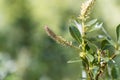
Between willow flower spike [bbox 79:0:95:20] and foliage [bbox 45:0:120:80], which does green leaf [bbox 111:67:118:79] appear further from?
willow flower spike [bbox 79:0:95:20]

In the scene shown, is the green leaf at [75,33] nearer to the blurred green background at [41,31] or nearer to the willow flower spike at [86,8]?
the willow flower spike at [86,8]

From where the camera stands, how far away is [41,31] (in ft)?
19.2

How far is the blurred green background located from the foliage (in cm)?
296

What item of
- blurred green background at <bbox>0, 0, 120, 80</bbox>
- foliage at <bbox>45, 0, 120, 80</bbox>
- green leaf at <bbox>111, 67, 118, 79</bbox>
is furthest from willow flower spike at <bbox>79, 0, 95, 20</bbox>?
blurred green background at <bbox>0, 0, 120, 80</bbox>

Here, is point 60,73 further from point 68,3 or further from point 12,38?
point 68,3

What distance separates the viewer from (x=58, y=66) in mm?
4508

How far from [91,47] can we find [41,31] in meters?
4.71

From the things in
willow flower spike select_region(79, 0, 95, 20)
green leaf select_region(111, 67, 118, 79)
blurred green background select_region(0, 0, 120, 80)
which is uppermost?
blurred green background select_region(0, 0, 120, 80)

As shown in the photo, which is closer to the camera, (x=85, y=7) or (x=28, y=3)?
(x=85, y=7)

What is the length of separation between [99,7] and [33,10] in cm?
98

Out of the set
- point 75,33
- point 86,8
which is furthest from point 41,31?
point 86,8

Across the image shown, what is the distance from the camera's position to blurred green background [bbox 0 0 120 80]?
14.8ft

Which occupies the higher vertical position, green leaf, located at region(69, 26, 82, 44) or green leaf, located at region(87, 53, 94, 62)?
green leaf, located at region(69, 26, 82, 44)

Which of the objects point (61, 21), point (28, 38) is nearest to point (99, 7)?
point (61, 21)
